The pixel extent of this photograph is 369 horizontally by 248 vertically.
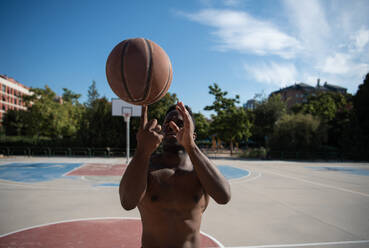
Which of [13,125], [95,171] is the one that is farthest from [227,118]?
[13,125]

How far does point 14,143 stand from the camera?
31.4 meters

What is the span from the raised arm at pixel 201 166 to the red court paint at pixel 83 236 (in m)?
3.26

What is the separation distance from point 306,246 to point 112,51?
513cm

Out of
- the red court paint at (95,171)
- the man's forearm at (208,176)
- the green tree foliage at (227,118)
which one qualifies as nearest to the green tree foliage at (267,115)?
the green tree foliage at (227,118)

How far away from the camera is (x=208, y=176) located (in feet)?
6.62

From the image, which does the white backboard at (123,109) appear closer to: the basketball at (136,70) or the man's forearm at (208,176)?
the basketball at (136,70)

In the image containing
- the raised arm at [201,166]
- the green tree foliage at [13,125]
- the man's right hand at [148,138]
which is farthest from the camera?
the green tree foliage at [13,125]

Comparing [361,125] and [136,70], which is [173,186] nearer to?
[136,70]

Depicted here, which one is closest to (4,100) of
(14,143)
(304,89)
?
(14,143)

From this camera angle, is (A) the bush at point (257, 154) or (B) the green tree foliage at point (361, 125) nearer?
(B) the green tree foliage at point (361, 125)

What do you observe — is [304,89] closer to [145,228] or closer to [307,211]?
[307,211]

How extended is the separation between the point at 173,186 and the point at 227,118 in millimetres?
30308

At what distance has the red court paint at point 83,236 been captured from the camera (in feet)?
15.4

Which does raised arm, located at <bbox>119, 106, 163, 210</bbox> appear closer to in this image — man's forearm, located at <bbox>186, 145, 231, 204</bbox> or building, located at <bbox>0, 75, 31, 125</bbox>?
man's forearm, located at <bbox>186, 145, 231, 204</bbox>
